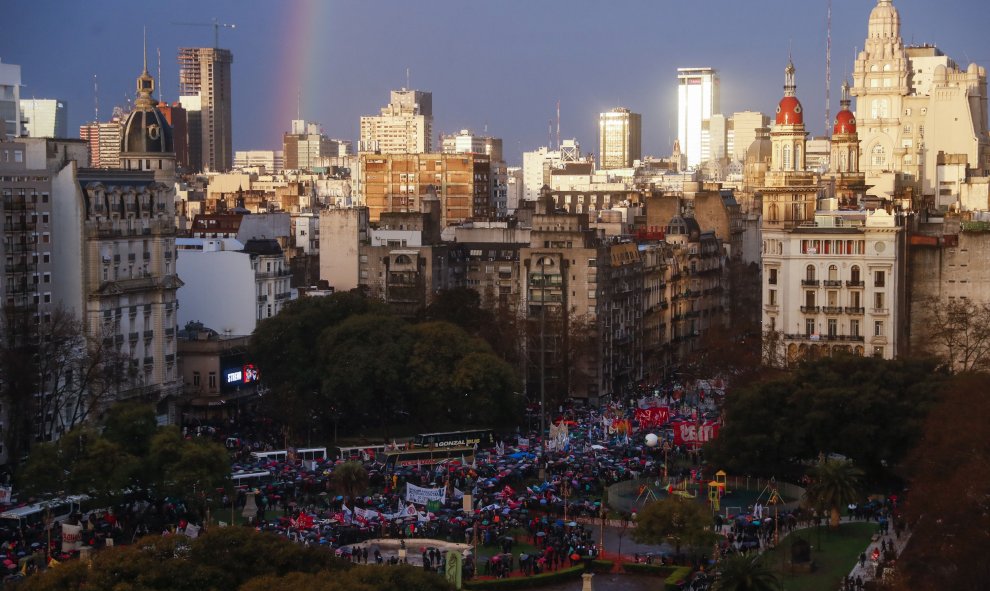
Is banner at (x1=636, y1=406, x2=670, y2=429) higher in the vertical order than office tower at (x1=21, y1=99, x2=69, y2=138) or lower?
lower

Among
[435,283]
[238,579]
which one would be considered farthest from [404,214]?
[238,579]

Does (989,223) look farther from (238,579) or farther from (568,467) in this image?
(238,579)

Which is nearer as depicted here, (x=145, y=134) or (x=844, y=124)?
(x=145, y=134)

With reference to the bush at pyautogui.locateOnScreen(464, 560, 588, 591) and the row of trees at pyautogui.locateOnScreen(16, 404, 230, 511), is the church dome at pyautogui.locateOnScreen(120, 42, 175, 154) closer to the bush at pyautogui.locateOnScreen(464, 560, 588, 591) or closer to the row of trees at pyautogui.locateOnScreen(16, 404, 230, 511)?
the row of trees at pyautogui.locateOnScreen(16, 404, 230, 511)

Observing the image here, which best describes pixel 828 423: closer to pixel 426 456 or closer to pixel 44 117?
pixel 426 456

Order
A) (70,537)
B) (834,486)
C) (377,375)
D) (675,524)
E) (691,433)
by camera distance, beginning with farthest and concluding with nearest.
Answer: (377,375), (691,433), (834,486), (675,524), (70,537)

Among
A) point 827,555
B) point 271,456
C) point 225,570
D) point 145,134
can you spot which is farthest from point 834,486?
point 145,134

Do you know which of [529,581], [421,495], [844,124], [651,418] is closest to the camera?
[529,581]

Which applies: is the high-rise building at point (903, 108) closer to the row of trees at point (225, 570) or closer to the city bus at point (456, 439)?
the city bus at point (456, 439)

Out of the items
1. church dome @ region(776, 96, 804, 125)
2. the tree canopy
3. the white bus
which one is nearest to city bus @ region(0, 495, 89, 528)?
the white bus
